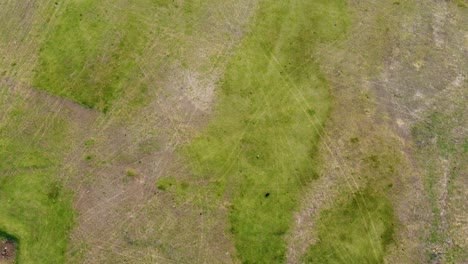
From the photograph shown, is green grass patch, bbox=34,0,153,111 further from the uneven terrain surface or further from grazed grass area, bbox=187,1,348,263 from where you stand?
grazed grass area, bbox=187,1,348,263

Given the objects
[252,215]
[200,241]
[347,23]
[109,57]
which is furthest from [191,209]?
[347,23]

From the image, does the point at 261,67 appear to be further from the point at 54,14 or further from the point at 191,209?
the point at 54,14

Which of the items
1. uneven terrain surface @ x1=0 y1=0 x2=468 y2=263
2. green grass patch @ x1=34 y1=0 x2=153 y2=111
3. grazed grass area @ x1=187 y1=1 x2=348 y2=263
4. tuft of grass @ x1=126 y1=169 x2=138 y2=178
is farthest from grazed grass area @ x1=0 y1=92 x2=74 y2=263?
grazed grass area @ x1=187 y1=1 x2=348 y2=263

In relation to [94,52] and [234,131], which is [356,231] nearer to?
[234,131]

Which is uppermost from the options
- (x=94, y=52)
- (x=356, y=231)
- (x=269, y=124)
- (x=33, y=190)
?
(x=94, y=52)

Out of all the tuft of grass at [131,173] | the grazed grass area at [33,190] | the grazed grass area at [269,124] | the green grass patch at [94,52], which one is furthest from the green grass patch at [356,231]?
the grazed grass area at [33,190]

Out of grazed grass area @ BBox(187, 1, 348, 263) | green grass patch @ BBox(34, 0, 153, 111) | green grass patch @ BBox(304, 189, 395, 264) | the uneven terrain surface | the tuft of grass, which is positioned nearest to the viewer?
green grass patch @ BBox(304, 189, 395, 264)

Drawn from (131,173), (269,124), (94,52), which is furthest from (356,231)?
(94,52)
